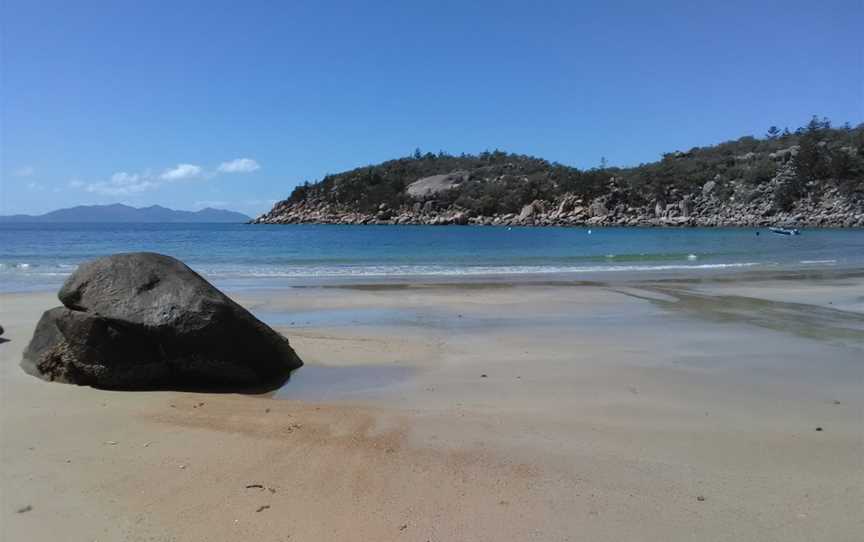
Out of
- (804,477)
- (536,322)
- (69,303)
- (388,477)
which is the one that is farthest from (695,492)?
(536,322)

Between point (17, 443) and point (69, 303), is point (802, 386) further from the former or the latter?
point (69, 303)

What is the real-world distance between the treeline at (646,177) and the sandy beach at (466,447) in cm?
10453

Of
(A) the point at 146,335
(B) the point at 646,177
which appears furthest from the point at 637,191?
(A) the point at 146,335

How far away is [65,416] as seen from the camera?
566cm

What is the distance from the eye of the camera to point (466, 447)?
492 cm

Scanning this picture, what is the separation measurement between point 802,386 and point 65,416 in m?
7.56

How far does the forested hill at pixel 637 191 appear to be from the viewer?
9719 centimetres

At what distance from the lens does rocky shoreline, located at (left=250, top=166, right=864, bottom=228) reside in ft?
302

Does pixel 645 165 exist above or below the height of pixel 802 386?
above

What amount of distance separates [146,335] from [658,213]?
112 meters

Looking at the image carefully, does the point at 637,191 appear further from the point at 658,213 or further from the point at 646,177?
the point at 658,213

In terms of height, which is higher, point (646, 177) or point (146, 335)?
point (646, 177)

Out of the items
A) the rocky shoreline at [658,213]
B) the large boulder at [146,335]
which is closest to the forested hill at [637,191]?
the rocky shoreline at [658,213]

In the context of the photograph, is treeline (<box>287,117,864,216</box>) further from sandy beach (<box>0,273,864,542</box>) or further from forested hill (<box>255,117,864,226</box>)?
sandy beach (<box>0,273,864,542</box>)
